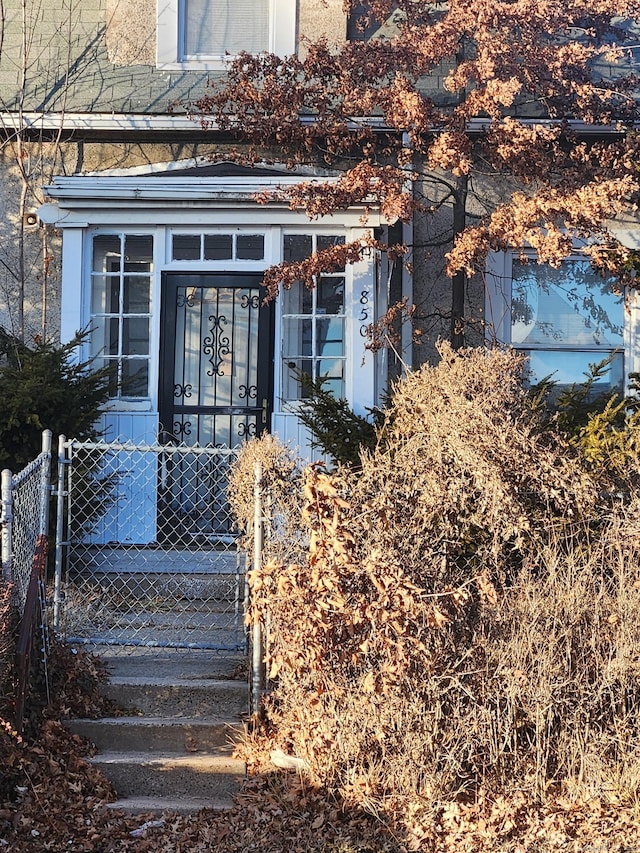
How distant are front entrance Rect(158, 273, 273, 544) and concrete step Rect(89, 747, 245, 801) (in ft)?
12.4

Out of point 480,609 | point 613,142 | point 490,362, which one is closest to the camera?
point 480,609

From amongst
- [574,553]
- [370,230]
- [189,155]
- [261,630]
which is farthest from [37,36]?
[574,553]

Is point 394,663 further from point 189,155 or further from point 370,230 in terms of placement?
point 189,155

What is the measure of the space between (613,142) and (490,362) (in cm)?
426

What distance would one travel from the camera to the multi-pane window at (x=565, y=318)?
30.7 feet

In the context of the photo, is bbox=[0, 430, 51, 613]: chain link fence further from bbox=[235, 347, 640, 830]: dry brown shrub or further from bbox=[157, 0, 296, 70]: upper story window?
bbox=[157, 0, 296, 70]: upper story window

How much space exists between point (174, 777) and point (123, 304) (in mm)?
4992

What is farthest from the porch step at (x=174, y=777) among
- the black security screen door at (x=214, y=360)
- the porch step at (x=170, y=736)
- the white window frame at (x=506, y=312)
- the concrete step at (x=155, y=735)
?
the white window frame at (x=506, y=312)

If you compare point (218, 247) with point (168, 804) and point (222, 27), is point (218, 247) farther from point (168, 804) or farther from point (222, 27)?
point (168, 804)

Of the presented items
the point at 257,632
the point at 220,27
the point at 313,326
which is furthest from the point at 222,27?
the point at 257,632

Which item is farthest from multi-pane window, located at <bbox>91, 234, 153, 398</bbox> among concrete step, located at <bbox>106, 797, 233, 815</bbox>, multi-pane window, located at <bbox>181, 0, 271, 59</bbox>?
concrete step, located at <bbox>106, 797, 233, 815</bbox>

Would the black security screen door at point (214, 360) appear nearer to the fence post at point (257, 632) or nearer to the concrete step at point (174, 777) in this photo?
the fence post at point (257, 632)

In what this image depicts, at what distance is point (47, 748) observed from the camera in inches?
198

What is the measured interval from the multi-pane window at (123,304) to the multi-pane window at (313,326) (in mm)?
1305
